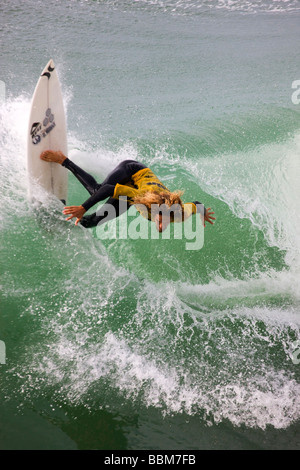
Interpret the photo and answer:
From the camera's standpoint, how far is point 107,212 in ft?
10.4

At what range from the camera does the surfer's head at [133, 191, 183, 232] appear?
9.22ft

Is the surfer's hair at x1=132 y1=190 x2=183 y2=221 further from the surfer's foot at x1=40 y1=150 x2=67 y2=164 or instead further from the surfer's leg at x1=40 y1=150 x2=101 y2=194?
the surfer's foot at x1=40 y1=150 x2=67 y2=164

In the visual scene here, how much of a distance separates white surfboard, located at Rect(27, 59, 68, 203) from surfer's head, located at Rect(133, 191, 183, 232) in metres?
1.34

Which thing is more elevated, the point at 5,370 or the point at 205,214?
the point at 205,214

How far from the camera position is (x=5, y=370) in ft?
9.03

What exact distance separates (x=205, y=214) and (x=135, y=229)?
978mm

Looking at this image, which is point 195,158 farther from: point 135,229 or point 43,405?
point 43,405

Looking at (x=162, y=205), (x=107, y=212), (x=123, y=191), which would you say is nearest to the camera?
(x=162, y=205)

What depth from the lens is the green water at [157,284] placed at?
2.64m

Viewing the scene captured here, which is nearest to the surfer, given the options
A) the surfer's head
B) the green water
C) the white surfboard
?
the surfer's head

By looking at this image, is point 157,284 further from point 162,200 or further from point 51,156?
point 51,156

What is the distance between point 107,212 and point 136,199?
0.39 meters

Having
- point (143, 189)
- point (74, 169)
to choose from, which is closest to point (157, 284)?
point (143, 189)
